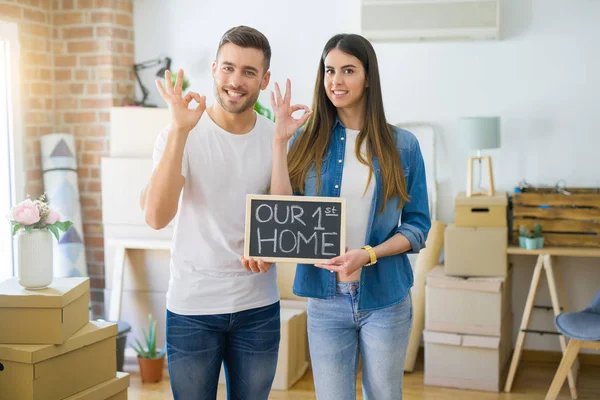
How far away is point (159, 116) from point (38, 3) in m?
1.02

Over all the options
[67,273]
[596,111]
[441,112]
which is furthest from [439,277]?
[67,273]

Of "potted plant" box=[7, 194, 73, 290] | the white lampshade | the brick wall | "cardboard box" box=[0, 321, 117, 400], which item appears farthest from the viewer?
the brick wall

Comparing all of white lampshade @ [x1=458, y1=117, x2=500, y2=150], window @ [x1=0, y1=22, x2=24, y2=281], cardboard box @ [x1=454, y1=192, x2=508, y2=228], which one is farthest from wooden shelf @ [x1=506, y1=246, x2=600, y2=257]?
window @ [x1=0, y1=22, x2=24, y2=281]

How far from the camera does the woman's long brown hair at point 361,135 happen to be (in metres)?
2.23

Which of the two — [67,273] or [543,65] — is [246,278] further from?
[543,65]

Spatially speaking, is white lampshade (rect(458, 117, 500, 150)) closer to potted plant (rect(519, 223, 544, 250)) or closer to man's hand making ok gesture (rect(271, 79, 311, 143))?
potted plant (rect(519, 223, 544, 250))

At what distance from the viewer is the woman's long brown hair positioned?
2232 millimetres

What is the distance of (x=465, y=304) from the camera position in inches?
165

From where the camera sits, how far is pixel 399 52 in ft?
15.5

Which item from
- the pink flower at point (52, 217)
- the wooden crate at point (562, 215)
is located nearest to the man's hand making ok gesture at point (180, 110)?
the pink flower at point (52, 217)

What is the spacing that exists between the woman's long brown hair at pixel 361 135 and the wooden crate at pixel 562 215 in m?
2.24

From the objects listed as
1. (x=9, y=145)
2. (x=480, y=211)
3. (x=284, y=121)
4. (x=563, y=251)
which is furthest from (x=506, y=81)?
(x=9, y=145)

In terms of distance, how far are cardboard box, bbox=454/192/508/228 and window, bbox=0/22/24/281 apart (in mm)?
2460

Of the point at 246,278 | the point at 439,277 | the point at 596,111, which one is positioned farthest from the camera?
the point at 596,111
